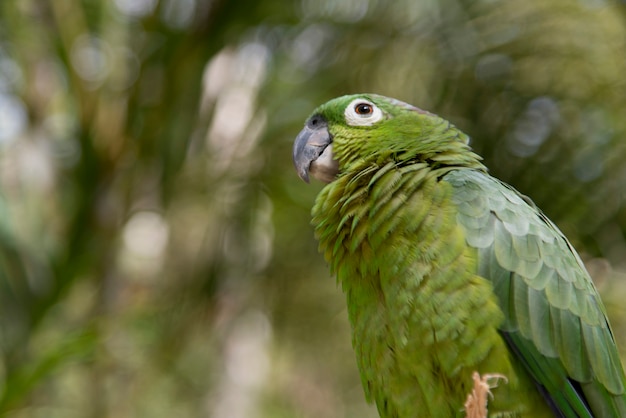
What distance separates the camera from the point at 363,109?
2273 mm

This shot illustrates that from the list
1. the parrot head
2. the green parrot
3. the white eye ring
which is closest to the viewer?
the green parrot

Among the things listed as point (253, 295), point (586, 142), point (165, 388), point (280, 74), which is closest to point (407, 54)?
point (280, 74)

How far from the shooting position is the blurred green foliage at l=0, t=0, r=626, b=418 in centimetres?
313

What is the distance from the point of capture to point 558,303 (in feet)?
6.12

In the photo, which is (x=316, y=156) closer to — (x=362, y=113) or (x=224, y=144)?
(x=362, y=113)

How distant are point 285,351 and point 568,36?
3.67m

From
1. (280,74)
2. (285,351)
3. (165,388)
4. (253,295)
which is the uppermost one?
(280,74)

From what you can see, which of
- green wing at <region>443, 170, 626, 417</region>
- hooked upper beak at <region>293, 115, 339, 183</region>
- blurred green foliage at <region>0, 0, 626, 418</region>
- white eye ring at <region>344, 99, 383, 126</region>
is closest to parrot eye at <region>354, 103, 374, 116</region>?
white eye ring at <region>344, 99, 383, 126</region>

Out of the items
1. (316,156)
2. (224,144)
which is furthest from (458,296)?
(224,144)

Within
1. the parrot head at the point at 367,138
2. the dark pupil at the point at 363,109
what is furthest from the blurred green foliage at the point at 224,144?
the dark pupil at the point at 363,109

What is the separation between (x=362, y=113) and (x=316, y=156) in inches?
8.7

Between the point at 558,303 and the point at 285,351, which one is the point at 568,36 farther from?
the point at 285,351

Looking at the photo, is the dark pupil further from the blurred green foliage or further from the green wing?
the blurred green foliage

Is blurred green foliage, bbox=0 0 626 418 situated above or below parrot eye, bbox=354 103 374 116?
below
